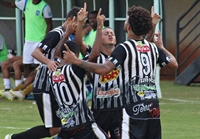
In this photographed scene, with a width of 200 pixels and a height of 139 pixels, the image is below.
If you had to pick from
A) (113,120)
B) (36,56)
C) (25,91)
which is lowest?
(25,91)

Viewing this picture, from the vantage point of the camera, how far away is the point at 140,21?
7000 mm

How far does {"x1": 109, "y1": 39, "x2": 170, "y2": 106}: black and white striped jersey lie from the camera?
7.00 metres

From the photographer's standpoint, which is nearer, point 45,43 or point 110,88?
point 110,88

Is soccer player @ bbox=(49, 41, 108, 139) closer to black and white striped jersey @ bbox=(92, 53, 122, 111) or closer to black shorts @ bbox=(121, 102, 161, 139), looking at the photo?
black and white striped jersey @ bbox=(92, 53, 122, 111)

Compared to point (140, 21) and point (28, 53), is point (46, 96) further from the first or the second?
point (28, 53)

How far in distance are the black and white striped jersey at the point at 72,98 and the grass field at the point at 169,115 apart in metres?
2.65

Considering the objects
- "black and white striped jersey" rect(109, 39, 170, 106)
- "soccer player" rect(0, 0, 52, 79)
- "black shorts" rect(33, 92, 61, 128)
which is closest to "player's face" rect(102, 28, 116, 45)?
"black shorts" rect(33, 92, 61, 128)

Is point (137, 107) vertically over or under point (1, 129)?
over

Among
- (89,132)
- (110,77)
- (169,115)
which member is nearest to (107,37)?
(110,77)

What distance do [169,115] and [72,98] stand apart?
5.03 m

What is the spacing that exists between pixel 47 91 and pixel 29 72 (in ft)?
21.0

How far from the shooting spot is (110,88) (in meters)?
8.20

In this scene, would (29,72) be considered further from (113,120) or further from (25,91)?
(113,120)

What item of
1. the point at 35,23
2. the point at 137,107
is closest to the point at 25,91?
the point at 35,23
